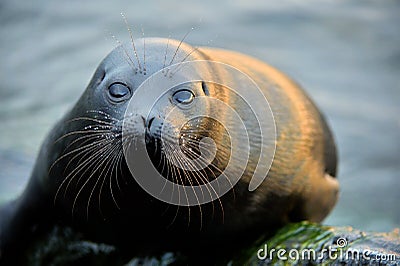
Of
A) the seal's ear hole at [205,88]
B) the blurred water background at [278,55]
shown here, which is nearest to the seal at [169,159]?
the seal's ear hole at [205,88]

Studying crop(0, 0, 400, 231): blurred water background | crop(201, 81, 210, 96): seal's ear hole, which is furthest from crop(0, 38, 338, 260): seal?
crop(0, 0, 400, 231): blurred water background

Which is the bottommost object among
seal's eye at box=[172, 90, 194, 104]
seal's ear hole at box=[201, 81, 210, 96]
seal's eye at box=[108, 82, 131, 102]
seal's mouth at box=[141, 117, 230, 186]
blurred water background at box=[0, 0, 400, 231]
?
seal's mouth at box=[141, 117, 230, 186]

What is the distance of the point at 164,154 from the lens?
14.9ft

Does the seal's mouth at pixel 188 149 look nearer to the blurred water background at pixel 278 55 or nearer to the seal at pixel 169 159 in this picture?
the seal at pixel 169 159

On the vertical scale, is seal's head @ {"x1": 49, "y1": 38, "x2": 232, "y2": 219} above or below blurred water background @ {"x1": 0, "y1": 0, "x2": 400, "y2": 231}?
below

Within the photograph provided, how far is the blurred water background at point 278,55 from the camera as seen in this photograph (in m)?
8.90

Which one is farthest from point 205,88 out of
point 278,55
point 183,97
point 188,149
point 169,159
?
point 278,55

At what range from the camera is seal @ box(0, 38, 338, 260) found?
4.70m

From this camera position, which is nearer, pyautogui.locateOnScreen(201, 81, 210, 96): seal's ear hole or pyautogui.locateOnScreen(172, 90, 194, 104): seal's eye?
pyautogui.locateOnScreen(172, 90, 194, 104): seal's eye

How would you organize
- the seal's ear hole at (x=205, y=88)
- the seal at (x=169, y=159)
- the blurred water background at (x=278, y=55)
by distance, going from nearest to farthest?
the seal at (x=169, y=159) → the seal's ear hole at (x=205, y=88) → the blurred water background at (x=278, y=55)

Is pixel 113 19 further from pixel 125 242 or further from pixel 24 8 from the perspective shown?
pixel 125 242

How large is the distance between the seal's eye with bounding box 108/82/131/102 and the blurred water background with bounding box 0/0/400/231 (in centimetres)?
335

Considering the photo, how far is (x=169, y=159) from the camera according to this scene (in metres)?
4.59

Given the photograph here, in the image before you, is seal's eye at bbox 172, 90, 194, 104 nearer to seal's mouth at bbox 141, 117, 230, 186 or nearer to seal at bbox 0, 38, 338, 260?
seal at bbox 0, 38, 338, 260
